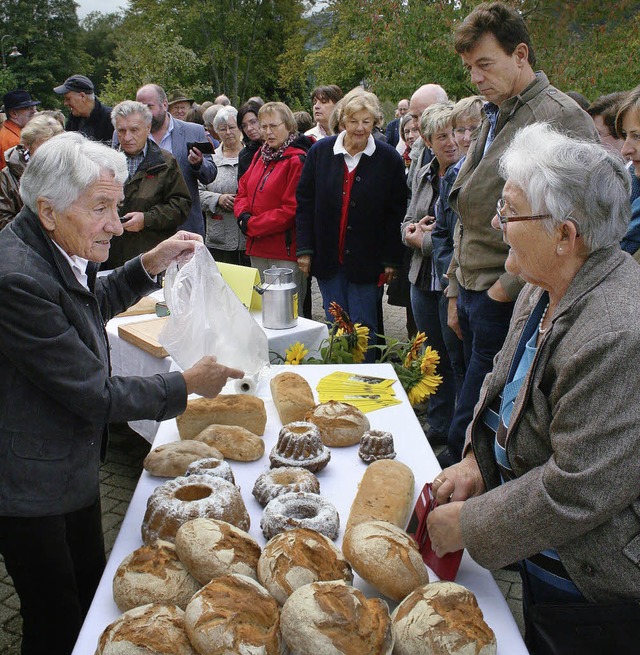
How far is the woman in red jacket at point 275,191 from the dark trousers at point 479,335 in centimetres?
211

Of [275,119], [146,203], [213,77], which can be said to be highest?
[275,119]

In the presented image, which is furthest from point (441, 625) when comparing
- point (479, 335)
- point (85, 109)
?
point (85, 109)

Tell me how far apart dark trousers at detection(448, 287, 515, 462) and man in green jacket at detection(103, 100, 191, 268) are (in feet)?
8.33

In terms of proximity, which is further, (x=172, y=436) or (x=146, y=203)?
(x=146, y=203)

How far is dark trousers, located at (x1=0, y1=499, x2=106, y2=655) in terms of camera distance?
1.87m

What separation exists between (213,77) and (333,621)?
35.1 meters

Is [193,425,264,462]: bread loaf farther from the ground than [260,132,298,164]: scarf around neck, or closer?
closer

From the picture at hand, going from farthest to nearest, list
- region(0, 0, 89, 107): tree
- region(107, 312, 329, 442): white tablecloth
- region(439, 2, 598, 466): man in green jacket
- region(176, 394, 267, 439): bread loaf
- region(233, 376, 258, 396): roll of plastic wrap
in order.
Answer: region(0, 0, 89, 107): tree → region(107, 312, 329, 442): white tablecloth → region(439, 2, 598, 466): man in green jacket → region(233, 376, 258, 396): roll of plastic wrap → region(176, 394, 267, 439): bread loaf

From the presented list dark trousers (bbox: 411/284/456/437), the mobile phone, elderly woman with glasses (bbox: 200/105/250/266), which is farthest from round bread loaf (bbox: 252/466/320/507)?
the mobile phone

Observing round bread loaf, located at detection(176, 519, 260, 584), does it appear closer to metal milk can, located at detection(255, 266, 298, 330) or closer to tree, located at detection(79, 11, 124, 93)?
metal milk can, located at detection(255, 266, 298, 330)

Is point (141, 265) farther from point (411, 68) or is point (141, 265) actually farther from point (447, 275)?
point (411, 68)

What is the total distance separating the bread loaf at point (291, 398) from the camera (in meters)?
2.49

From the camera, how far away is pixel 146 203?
5.00m

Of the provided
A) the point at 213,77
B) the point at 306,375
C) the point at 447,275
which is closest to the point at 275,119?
the point at 447,275
